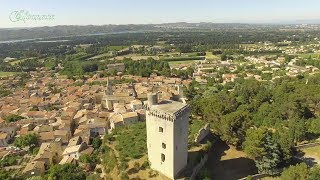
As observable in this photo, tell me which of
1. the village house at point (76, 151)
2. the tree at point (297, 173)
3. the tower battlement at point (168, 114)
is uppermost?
the tower battlement at point (168, 114)

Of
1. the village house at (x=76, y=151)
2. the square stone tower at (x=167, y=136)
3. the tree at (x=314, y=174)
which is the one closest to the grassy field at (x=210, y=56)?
the village house at (x=76, y=151)

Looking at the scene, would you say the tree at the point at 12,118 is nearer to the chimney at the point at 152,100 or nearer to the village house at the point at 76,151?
the village house at the point at 76,151

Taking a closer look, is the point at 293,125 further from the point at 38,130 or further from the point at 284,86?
the point at 38,130

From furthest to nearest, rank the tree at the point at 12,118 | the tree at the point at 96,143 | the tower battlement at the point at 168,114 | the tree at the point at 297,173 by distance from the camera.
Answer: the tree at the point at 12,118, the tree at the point at 96,143, the tree at the point at 297,173, the tower battlement at the point at 168,114

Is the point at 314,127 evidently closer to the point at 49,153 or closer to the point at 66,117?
the point at 49,153

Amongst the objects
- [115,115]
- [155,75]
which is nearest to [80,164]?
[115,115]

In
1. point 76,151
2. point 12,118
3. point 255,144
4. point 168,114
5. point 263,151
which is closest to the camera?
point 168,114

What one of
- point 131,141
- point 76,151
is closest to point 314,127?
point 131,141
